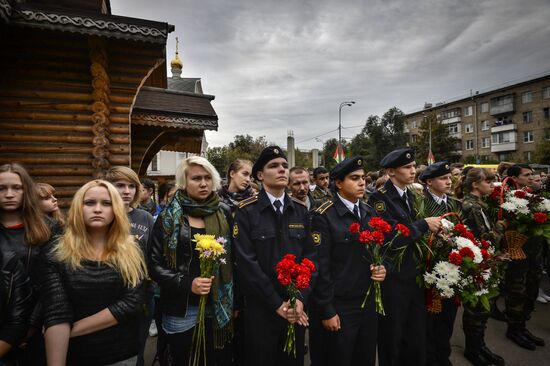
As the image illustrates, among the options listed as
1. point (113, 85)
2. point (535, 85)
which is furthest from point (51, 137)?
point (535, 85)

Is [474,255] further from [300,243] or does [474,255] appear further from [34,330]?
[34,330]

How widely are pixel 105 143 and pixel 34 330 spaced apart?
4.27 meters

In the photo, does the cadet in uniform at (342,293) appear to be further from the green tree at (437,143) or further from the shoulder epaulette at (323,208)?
the green tree at (437,143)

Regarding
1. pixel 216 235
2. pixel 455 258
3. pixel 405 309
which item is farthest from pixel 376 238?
pixel 216 235

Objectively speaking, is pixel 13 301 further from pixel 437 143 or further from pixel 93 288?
pixel 437 143

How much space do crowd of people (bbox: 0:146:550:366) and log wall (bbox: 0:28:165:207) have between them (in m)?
2.74

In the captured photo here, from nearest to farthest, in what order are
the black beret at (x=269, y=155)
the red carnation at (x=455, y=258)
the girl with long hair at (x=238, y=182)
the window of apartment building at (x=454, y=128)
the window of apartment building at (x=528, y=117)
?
the red carnation at (x=455, y=258) → the black beret at (x=269, y=155) → the girl with long hair at (x=238, y=182) → the window of apartment building at (x=528, y=117) → the window of apartment building at (x=454, y=128)

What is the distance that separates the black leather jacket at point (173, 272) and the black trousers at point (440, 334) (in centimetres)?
291

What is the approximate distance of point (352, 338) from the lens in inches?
113

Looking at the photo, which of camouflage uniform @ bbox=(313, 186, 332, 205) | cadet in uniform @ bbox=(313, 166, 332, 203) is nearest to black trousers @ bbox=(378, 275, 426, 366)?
camouflage uniform @ bbox=(313, 186, 332, 205)

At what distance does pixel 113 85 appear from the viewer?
6.01 m

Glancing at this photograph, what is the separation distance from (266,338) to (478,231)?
3139mm

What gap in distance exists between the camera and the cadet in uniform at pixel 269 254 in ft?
8.52

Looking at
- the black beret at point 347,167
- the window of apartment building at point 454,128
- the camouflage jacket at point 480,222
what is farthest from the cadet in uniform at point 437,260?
the window of apartment building at point 454,128
